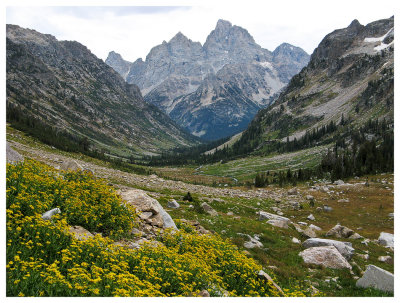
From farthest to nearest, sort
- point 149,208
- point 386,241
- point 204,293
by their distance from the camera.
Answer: point 386,241
point 149,208
point 204,293

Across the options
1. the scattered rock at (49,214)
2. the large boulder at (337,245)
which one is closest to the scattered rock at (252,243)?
the large boulder at (337,245)

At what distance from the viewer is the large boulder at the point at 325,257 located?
1694cm

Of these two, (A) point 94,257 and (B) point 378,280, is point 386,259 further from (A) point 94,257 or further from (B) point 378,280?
(A) point 94,257

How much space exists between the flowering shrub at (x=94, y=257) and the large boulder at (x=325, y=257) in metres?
8.55

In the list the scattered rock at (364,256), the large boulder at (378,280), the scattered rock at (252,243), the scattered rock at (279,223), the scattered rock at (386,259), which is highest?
the large boulder at (378,280)

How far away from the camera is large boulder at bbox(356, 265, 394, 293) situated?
1233 centimetres

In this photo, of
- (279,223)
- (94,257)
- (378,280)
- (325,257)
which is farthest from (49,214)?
(279,223)

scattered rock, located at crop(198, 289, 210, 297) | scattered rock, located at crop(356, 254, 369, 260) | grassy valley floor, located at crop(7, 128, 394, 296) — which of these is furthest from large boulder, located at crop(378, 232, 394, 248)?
scattered rock, located at crop(198, 289, 210, 297)

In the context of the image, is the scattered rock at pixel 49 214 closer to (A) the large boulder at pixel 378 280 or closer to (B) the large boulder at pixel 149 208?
(B) the large boulder at pixel 149 208

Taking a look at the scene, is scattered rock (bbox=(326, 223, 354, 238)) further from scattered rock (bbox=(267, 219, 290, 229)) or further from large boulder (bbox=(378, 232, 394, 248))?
scattered rock (bbox=(267, 219, 290, 229))

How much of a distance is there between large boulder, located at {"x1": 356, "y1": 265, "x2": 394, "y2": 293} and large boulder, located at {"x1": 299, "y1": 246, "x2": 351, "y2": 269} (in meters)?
3.16

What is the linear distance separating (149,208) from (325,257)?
12.3 meters

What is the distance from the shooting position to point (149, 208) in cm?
1633
